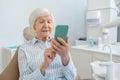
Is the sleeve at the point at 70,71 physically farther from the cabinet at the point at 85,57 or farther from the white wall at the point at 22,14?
the white wall at the point at 22,14

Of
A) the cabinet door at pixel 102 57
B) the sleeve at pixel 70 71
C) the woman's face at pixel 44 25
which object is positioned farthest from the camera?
the cabinet door at pixel 102 57

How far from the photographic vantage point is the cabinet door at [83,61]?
95.4 inches

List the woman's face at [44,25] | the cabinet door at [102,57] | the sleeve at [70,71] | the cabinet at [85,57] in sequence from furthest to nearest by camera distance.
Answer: the cabinet at [85,57] < the cabinet door at [102,57] < the woman's face at [44,25] < the sleeve at [70,71]

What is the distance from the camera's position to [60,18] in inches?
116

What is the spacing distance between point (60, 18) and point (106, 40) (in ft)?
2.65

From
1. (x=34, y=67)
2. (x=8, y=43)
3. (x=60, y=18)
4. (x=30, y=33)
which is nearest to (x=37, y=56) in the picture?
(x=34, y=67)

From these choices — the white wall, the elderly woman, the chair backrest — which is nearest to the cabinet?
the white wall

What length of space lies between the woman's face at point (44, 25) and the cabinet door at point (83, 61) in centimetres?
119

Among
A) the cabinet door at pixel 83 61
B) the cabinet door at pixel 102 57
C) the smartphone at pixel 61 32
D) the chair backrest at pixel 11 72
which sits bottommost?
the cabinet door at pixel 83 61

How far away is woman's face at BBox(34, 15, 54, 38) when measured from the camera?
1310 mm

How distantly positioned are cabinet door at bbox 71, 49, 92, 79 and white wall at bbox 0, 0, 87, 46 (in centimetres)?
55

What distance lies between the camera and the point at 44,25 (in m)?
1.31

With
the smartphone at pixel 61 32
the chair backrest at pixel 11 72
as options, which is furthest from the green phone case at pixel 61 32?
the chair backrest at pixel 11 72

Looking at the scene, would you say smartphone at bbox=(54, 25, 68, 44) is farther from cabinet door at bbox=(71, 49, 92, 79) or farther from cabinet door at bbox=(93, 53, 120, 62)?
cabinet door at bbox=(71, 49, 92, 79)
